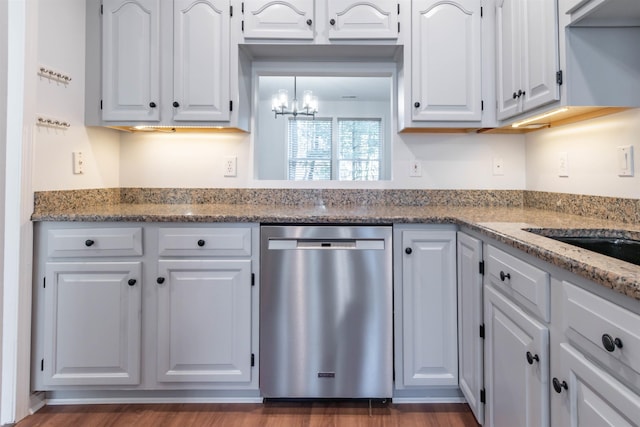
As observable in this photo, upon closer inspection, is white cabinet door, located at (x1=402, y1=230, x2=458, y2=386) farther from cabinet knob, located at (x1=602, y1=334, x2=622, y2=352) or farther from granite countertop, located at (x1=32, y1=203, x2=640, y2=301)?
cabinet knob, located at (x1=602, y1=334, x2=622, y2=352)

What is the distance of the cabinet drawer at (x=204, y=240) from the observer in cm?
168

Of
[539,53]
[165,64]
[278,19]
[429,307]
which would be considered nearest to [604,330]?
[429,307]

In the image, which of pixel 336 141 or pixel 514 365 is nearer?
pixel 514 365

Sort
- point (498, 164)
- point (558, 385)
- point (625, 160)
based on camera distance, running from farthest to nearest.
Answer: point (498, 164) < point (625, 160) < point (558, 385)

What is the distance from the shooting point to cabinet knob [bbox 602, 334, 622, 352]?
681 mm

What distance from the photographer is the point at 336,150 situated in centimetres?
580

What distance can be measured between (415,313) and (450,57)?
4.36ft

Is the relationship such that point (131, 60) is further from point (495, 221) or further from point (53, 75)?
point (495, 221)

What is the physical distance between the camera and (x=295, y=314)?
66.1 inches

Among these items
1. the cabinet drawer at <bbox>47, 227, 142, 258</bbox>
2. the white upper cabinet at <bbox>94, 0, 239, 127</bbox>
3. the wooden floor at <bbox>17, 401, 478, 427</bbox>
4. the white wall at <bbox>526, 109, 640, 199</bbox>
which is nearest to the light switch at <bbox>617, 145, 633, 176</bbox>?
the white wall at <bbox>526, 109, 640, 199</bbox>

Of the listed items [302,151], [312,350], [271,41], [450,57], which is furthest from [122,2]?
[302,151]

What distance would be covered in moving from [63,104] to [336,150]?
4252mm

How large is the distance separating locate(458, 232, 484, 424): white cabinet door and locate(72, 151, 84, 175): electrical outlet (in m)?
1.95

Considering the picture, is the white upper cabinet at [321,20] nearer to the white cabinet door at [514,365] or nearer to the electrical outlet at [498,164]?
the electrical outlet at [498,164]
